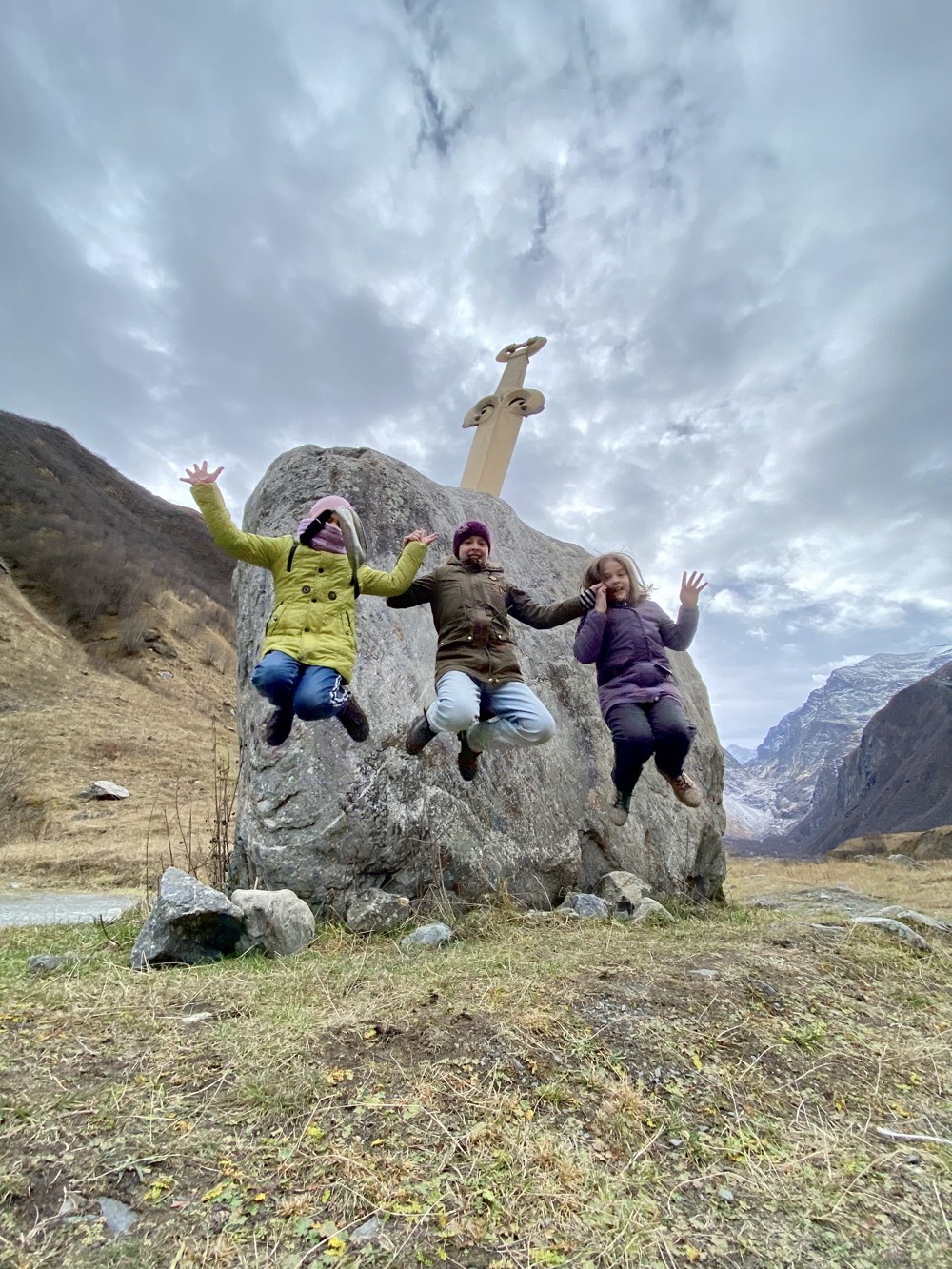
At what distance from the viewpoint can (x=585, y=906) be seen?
6.26 metres

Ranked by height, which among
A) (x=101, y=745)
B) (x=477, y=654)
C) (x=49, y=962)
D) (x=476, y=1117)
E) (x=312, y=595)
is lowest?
(x=476, y=1117)

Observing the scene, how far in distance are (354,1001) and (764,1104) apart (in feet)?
6.87

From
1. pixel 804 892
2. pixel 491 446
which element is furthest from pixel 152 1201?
pixel 804 892

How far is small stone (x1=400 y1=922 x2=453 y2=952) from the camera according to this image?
16.6ft

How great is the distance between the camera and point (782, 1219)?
221cm

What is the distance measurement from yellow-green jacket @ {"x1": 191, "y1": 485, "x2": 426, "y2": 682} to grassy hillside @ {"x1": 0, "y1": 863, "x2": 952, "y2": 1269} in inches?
84.6

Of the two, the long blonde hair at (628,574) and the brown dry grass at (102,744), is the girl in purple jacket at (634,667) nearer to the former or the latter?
the long blonde hair at (628,574)

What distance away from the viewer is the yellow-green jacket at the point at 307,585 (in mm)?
4730

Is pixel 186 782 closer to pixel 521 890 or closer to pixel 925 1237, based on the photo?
pixel 521 890

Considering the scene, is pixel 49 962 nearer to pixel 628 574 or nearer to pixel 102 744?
pixel 628 574

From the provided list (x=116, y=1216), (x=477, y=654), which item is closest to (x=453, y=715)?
(x=477, y=654)

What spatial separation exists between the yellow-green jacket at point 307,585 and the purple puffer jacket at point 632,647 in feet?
5.17

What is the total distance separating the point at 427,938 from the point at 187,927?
→ 5.73 feet

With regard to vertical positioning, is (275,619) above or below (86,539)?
below
